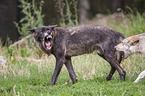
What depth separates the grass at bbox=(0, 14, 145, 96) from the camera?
4.52 meters

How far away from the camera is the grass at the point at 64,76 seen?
14.8ft

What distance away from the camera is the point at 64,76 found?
20.9 feet

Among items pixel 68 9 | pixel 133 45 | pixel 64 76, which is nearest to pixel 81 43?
pixel 133 45

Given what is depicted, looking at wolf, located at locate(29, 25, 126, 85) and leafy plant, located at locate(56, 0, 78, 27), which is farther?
leafy plant, located at locate(56, 0, 78, 27)

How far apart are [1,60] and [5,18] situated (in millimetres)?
5754

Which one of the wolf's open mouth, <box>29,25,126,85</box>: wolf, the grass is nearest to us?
the grass

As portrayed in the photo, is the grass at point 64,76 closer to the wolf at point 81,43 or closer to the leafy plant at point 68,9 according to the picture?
Result: the wolf at point 81,43

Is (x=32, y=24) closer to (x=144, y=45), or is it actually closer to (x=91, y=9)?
(x=144, y=45)

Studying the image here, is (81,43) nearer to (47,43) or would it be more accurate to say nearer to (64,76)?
(47,43)

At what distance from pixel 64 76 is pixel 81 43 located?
4.84ft

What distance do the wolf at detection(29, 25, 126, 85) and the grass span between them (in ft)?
1.70

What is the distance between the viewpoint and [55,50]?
5309 millimetres

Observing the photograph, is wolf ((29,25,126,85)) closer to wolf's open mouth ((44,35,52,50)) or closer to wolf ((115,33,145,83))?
wolf's open mouth ((44,35,52,50))

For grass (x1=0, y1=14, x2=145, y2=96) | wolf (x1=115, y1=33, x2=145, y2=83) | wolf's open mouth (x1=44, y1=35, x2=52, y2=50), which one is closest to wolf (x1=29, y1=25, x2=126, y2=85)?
wolf's open mouth (x1=44, y1=35, x2=52, y2=50)
